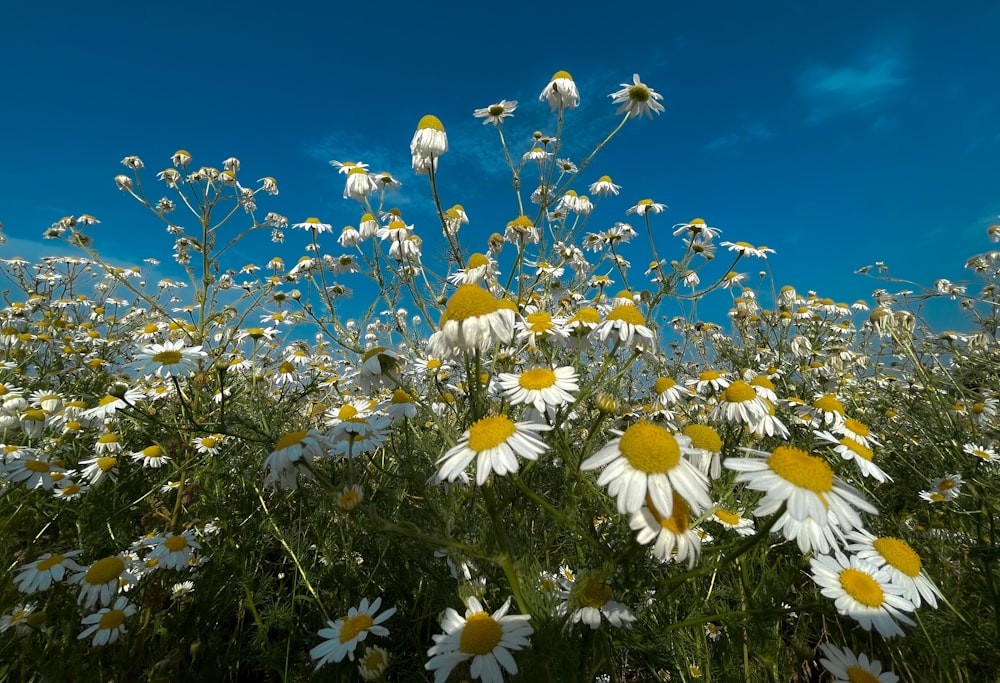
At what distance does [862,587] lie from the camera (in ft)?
4.62

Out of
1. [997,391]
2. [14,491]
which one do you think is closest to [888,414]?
[997,391]

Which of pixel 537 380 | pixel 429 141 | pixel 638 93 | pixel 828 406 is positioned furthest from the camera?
pixel 638 93

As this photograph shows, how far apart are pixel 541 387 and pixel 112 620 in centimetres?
211

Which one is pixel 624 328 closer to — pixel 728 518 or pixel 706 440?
pixel 706 440

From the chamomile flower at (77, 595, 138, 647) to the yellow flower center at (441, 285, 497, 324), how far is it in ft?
6.42

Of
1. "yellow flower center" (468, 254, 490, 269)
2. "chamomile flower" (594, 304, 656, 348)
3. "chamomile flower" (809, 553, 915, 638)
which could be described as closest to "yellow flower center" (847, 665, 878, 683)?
"chamomile flower" (809, 553, 915, 638)

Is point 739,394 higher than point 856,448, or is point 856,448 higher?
point 739,394

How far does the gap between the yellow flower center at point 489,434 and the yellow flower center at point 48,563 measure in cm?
235

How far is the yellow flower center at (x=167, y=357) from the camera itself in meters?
2.68

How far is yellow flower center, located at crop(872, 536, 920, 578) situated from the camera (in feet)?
4.84

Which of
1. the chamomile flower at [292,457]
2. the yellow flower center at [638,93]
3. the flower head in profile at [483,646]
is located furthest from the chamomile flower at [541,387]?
the yellow flower center at [638,93]

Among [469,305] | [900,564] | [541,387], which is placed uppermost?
[469,305]

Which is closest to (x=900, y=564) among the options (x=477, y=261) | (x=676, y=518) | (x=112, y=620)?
(x=676, y=518)

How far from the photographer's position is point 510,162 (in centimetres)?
346
